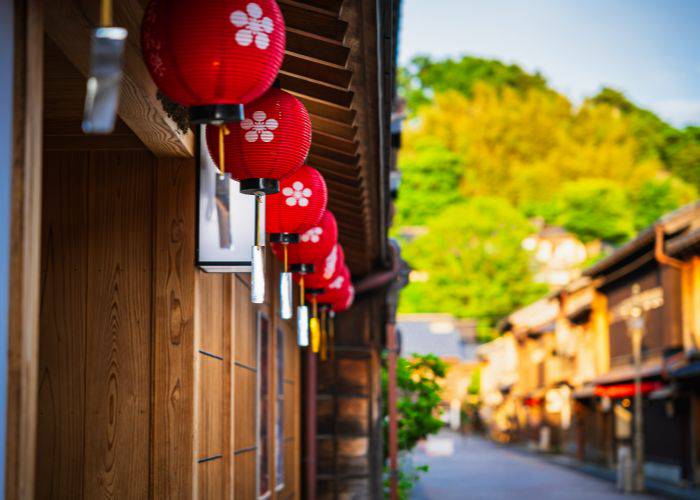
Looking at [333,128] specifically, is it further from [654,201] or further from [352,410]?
[654,201]

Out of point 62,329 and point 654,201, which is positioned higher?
point 654,201

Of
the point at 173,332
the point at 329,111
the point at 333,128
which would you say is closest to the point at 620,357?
the point at 333,128

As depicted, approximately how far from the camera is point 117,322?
5449 millimetres

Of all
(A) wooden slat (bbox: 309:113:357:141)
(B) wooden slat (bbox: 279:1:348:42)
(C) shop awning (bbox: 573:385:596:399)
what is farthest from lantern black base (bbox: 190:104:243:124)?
(C) shop awning (bbox: 573:385:596:399)

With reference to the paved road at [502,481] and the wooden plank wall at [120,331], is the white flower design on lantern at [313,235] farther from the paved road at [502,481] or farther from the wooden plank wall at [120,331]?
the paved road at [502,481]

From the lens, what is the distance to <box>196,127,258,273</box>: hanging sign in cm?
550

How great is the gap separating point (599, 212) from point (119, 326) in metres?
82.0

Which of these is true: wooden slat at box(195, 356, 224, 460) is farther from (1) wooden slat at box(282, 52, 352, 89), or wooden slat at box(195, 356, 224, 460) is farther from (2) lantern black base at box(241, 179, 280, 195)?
(1) wooden slat at box(282, 52, 352, 89)

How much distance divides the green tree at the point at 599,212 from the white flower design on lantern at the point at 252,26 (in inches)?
3139

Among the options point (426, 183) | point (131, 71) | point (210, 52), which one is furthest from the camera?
point (426, 183)

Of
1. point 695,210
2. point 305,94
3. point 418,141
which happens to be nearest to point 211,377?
point 305,94

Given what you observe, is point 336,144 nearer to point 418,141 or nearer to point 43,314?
point 43,314

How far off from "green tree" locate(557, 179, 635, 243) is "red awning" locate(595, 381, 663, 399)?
146 ft

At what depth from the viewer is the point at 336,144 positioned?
757 centimetres
